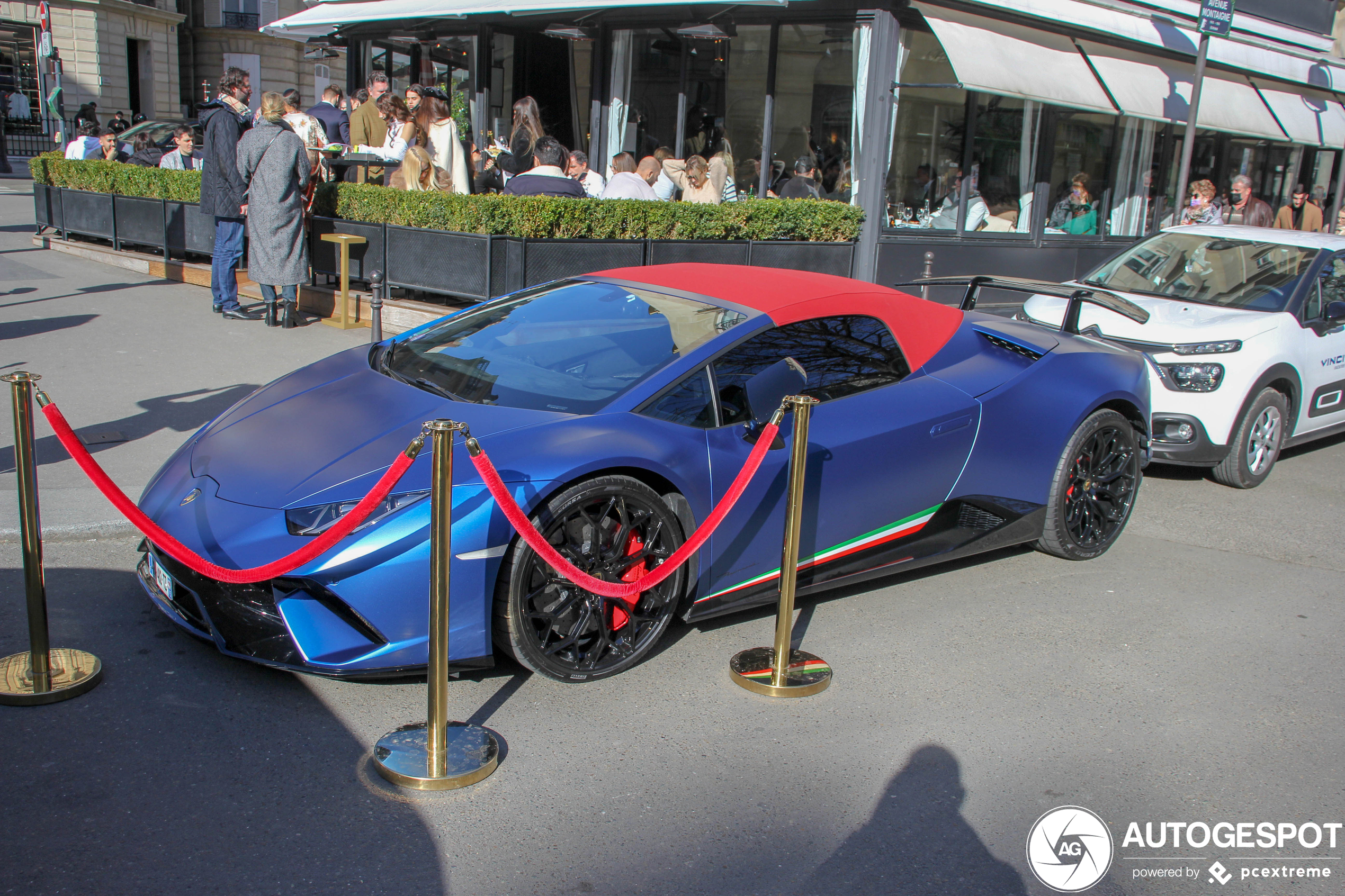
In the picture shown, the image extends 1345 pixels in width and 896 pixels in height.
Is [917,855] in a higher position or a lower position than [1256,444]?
lower

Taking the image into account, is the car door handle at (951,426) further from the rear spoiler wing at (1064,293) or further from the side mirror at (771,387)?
the rear spoiler wing at (1064,293)

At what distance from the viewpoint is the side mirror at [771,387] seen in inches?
163

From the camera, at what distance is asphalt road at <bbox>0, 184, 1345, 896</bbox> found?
114 inches

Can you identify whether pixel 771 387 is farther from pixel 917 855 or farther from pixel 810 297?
pixel 917 855

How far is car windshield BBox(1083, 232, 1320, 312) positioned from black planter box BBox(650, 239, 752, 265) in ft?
11.4

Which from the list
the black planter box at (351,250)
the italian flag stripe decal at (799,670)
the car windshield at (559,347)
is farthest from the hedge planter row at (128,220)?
the italian flag stripe decal at (799,670)

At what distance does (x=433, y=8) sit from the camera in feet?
50.8

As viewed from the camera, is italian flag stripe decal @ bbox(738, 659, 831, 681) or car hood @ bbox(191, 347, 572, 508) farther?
italian flag stripe decal @ bbox(738, 659, 831, 681)

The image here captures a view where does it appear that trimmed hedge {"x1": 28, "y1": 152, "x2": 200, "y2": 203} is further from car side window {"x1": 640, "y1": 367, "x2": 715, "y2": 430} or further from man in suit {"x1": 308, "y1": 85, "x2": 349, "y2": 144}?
car side window {"x1": 640, "y1": 367, "x2": 715, "y2": 430}

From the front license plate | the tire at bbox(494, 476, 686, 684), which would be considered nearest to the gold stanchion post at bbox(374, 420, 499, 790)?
the tire at bbox(494, 476, 686, 684)

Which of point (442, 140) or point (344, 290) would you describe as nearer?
point (344, 290)

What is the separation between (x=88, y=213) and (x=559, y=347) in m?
12.3

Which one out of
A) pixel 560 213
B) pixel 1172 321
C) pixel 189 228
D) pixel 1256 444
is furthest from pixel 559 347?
pixel 189 228

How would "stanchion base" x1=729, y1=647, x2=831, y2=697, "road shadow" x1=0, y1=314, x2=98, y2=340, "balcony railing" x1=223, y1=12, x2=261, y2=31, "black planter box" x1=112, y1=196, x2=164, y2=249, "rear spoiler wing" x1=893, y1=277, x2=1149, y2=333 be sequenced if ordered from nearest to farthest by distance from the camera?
"stanchion base" x1=729, y1=647, x2=831, y2=697 < "rear spoiler wing" x1=893, y1=277, x2=1149, y2=333 < "road shadow" x1=0, y1=314, x2=98, y2=340 < "black planter box" x1=112, y1=196, x2=164, y2=249 < "balcony railing" x1=223, y1=12, x2=261, y2=31
